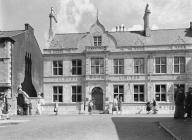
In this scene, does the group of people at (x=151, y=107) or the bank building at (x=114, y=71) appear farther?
the bank building at (x=114, y=71)

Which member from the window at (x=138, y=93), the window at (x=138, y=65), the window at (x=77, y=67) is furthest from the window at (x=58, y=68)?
the window at (x=138, y=93)

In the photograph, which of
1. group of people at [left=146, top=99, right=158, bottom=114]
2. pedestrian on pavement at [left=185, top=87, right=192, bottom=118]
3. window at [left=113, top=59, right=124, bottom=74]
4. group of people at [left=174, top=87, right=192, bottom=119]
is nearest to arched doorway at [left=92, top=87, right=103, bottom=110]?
window at [left=113, top=59, right=124, bottom=74]

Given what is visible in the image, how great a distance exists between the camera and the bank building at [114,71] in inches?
1328

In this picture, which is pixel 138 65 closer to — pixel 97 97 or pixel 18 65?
pixel 97 97

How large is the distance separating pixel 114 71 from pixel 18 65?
1168 cm

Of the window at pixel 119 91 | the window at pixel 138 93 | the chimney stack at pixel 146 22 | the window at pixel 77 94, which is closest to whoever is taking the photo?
the window at pixel 138 93

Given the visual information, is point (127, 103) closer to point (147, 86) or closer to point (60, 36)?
point (147, 86)

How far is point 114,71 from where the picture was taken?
34.7m

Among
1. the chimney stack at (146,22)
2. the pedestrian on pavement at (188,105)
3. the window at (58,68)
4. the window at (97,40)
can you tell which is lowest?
the pedestrian on pavement at (188,105)

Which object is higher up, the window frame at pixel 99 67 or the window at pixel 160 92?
the window frame at pixel 99 67

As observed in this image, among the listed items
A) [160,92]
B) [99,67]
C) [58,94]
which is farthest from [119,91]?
[58,94]

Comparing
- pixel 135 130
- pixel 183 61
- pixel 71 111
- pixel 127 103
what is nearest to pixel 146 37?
pixel 183 61

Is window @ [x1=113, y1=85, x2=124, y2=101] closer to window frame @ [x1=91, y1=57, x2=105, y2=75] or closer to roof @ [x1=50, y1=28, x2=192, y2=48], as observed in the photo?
window frame @ [x1=91, y1=57, x2=105, y2=75]

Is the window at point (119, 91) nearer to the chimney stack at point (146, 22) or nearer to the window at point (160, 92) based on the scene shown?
the window at point (160, 92)
